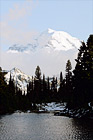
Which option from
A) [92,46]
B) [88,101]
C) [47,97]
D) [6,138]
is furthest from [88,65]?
[47,97]

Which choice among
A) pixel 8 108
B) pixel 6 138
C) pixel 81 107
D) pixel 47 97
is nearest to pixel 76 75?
pixel 81 107

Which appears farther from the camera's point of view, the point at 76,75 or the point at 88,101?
the point at 76,75

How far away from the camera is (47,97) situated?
127 m

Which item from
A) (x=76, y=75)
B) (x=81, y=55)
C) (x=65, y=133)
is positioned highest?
(x=81, y=55)

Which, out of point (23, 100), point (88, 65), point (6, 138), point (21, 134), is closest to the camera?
point (6, 138)

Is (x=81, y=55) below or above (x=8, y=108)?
above

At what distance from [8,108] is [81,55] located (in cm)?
3075

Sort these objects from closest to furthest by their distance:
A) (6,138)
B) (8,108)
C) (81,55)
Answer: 1. (6,138)
2. (81,55)
3. (8,108)

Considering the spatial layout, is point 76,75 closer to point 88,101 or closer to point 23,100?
point 88,101

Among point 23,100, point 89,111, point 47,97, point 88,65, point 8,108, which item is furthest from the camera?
point 47,97

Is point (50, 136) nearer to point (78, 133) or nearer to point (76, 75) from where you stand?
point (78, 133)

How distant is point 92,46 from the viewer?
193 feet

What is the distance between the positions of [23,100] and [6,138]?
215 ft

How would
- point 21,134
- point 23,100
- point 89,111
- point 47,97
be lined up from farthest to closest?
point 47,97 → point 23,100 → point 89,111 → point 21,134
